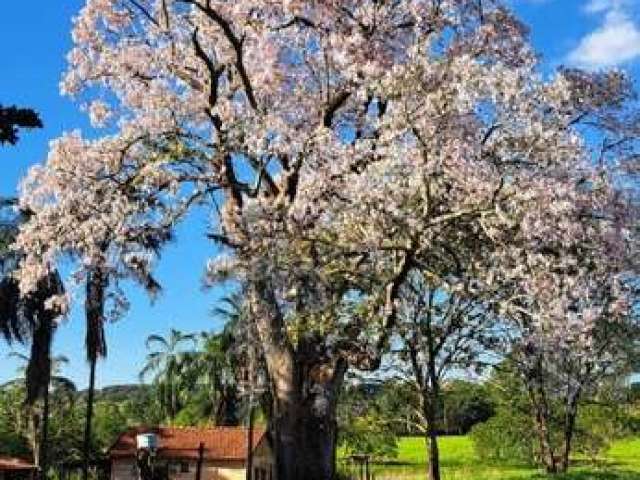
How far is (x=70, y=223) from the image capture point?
803 inches

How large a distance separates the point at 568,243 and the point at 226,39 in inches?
333

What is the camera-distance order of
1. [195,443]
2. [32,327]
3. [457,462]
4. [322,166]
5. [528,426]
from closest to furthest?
[322,166], [32,327], [195,443], [528,426], [457,462]

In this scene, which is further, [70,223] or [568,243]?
[70,223]

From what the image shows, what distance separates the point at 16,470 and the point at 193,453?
10758 millimetres

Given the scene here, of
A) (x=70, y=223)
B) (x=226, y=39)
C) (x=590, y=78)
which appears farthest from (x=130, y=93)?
(x=590, y=78)

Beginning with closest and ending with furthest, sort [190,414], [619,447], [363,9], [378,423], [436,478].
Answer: [363,9]
[436,478]
[378,423]
[190,414]
[619,447]

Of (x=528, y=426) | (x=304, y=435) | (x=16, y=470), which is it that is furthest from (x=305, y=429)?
(x=528, y=426)

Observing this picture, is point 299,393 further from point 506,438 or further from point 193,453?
point 506,438

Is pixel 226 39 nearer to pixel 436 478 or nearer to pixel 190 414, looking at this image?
pixel 436 478

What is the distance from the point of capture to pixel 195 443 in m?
60.8

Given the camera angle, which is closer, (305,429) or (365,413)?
(305,429)

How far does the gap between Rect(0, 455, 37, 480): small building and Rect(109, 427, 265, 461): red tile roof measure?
666 cm

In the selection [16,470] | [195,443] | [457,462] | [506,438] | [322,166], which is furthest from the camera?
[457,462]

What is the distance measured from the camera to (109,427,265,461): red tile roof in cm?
6044
